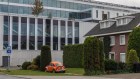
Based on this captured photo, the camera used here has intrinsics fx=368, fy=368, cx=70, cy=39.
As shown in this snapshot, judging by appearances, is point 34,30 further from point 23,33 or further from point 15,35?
point 15,35

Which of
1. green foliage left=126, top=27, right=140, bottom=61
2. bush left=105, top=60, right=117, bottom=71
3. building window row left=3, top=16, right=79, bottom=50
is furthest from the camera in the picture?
building window row left=3, top=16, right=79, bottom=50

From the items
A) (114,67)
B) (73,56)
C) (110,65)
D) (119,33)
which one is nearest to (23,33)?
(73,56)

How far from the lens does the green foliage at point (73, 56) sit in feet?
196

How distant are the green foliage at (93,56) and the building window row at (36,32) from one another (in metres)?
38.5

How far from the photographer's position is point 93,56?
41031mm

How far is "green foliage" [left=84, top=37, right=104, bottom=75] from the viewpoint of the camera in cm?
4031

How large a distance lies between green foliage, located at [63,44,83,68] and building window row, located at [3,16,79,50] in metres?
17.5

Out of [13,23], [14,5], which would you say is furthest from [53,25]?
[14,5]

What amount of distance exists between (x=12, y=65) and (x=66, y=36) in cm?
1623

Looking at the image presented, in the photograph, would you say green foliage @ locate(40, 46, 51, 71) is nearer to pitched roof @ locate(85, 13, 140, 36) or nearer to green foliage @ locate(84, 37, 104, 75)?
green foliage @ locate(84, 37, 104, 75)

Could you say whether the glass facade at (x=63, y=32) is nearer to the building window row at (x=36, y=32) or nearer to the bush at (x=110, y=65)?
the building window row at (x=36, y=32)

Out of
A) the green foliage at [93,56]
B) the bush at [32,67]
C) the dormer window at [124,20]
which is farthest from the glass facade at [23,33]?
the green foliage at [93,56]

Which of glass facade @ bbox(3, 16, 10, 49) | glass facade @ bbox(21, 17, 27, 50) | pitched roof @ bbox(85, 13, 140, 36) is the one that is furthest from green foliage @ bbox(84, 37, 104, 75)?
glass facade @ bbox(21, 17, 27, 50)

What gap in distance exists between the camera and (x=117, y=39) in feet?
195
